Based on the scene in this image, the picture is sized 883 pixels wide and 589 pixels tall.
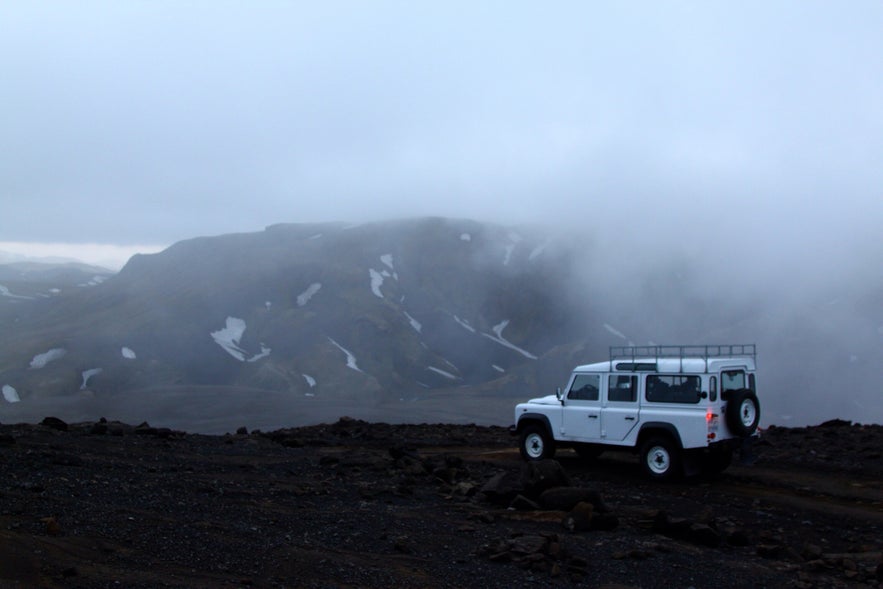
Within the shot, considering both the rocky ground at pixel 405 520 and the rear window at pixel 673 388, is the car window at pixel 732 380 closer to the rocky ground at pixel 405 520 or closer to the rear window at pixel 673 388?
the rear window at pixel 673 388

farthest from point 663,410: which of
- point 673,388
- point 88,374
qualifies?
point 88,374

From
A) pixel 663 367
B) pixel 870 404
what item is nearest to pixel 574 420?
pixel 663 367

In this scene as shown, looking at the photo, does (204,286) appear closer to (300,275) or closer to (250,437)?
(300,275)

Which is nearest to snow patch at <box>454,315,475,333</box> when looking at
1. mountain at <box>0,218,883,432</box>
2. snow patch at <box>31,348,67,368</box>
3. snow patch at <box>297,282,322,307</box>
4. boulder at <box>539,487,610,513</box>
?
mountain at <box>0,218,883,432</box>

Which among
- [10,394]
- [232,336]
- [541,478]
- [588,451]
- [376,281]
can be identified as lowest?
[10,394]

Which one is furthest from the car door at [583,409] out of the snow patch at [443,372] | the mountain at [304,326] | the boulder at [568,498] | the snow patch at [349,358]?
the snow patch at [443,372]

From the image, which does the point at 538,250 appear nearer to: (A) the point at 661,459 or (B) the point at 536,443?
(B) the point at 536,443

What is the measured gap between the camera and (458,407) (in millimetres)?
54656

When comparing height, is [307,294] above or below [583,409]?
above

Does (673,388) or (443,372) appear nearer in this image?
(673,388)

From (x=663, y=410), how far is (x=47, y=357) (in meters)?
65.7

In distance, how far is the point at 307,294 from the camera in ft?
292

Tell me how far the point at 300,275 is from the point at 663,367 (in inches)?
3167

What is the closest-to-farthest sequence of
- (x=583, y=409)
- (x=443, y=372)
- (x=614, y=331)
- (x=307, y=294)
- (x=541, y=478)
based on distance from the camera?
(x=541, y=478) < (x=583, y=409) < (x=443, y=372) < (x=614, y=331) < (x=307, y=294)
